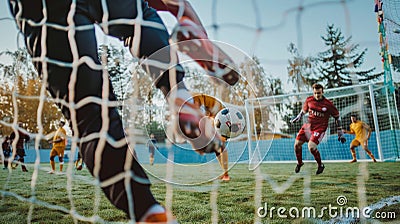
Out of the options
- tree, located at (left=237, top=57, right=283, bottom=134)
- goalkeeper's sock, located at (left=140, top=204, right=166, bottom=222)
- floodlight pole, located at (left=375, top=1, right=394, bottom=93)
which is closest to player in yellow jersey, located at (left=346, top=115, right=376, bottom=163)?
floodlight pole, located at (left=375, top=1, right=394, bottom=93)

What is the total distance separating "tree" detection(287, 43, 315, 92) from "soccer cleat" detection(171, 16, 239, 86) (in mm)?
3875

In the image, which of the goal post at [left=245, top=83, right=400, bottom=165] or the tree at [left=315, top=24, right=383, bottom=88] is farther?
the tree at [left=315, top=24, right=383, bottom=88]

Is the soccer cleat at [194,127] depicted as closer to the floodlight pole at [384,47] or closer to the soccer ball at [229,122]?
the soccer ball at [229,122]

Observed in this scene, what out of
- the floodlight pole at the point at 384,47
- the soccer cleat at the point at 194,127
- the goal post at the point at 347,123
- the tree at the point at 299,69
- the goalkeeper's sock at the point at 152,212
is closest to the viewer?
the goalkeeper's sock at the point at 152,212

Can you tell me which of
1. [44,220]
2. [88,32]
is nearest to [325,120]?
[44,220]

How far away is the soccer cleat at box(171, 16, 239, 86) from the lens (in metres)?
0.86

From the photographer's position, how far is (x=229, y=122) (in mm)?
1353

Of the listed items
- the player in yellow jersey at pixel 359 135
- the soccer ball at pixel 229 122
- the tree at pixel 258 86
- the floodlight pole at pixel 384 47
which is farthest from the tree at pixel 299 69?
the soccer ball at pixel 229 122

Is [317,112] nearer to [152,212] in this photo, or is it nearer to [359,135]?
[359,135]

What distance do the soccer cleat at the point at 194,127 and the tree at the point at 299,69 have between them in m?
3.95

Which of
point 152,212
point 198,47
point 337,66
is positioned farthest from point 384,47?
point 337,66

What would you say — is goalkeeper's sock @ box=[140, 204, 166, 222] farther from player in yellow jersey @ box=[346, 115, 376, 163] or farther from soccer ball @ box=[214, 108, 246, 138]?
player in yellow jersey @ box=[346, 115, 376, 163]

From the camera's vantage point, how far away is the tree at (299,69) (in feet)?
19.2

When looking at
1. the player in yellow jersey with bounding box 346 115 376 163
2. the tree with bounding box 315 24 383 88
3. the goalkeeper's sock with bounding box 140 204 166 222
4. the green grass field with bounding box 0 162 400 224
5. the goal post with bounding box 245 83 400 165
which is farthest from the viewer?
the tree with bounding box 315 24 383 88
